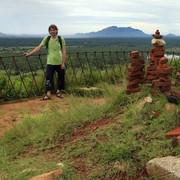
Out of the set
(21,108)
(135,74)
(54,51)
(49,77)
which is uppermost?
(54,51)

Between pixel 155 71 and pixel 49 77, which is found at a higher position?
pixel 155 71

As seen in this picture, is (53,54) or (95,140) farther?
(53,54)

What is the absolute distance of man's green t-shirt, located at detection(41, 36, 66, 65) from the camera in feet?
27.3

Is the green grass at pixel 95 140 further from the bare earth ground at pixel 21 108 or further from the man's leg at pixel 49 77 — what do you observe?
the man's leg at pixel 49 77

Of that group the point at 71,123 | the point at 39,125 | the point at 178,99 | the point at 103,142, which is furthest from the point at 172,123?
the point at 39,125

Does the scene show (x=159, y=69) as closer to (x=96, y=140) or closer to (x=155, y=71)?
(x=155, y=71)

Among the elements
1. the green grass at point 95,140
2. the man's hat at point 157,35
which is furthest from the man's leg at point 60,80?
the man's hat at point 157,35

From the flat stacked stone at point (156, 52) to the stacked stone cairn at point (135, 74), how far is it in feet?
0.70

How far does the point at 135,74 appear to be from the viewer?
20.1 feet

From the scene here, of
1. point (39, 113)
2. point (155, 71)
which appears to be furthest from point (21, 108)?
point (155, 71)

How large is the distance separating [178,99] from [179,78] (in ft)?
4.67

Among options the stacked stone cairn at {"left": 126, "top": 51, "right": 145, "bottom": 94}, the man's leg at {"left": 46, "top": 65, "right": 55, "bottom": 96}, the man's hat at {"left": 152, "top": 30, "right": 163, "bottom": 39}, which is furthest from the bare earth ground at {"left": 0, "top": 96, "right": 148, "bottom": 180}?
the man's hat at {"left": 152, "top": 30, "right": 163, "bottom": 39}

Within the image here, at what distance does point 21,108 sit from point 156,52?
3334mm

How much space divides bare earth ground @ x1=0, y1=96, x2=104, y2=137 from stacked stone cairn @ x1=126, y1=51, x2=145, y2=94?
1.01m
